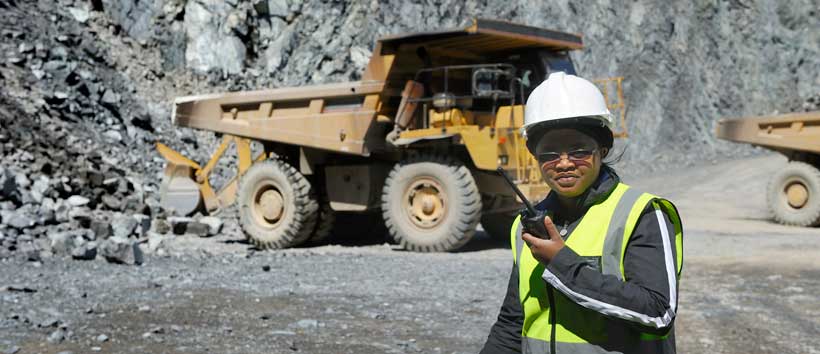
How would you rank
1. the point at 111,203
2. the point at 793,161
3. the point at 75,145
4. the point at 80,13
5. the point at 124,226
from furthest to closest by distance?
the point at 80,13, the point at 75,145, the point at 793,161, the point at 111,203, the point at 124,226

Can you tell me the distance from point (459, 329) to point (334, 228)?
21.2 feet

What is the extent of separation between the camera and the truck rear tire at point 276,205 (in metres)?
11.5

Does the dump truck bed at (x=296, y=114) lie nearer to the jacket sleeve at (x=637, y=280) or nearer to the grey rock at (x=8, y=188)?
the grey rock at (x=8, y=188)

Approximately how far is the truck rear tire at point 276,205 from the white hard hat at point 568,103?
30.7ft

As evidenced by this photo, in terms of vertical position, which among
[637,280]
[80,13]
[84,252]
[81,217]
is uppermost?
[80,13]

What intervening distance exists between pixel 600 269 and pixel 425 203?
8.54 metres

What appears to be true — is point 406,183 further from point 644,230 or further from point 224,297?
point 644,230

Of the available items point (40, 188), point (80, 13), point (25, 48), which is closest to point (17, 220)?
point (40, 188)

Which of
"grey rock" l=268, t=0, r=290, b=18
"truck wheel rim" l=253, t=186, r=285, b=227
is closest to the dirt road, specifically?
"truck wheel rim" l=253, t=186, r=285, b=227

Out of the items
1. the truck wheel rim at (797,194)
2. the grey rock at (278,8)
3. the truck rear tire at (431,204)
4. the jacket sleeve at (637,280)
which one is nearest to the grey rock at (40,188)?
the truck rear tire at (431,204)

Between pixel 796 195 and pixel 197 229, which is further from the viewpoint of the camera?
pixel 796 195

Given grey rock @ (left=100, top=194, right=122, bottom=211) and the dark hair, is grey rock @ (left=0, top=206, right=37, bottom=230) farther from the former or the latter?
the dark hair

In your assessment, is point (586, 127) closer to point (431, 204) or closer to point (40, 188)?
point (431, 204)

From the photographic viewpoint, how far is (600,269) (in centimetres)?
209
